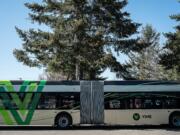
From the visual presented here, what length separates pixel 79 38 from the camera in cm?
3541


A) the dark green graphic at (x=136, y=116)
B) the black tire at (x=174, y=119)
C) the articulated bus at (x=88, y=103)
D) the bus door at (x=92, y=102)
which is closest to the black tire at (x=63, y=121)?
the articulated bus at (x=88, y=103)

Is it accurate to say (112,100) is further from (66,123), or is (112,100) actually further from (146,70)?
(146,70)

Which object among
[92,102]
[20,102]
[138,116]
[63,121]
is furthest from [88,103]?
[20,102]

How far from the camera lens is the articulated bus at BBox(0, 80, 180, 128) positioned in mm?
24578

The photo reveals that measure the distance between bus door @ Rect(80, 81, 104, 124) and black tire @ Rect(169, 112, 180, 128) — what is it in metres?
4.25

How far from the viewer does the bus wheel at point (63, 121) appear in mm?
24513

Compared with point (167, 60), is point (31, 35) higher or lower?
higher

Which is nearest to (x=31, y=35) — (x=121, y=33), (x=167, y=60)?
(x=121, y=33)

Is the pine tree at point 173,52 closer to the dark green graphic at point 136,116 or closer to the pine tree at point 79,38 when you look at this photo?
the pine tree at point 79,38

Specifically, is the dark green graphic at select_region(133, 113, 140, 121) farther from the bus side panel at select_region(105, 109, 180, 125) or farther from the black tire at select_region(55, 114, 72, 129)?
the black tire at select_region(55, 114, 72, 129)

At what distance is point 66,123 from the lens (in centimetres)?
2453

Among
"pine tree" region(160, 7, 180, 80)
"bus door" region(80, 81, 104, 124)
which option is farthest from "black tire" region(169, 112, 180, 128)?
"pine tree" region(160, 7, 180, 80)

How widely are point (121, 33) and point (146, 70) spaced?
4049 cm

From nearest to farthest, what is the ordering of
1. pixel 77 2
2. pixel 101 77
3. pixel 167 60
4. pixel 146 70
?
pixel 77 2
pixel 167 60
pixel 101 77
pixel 146 70
